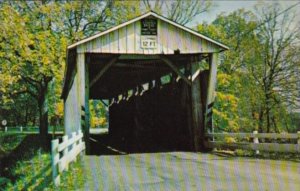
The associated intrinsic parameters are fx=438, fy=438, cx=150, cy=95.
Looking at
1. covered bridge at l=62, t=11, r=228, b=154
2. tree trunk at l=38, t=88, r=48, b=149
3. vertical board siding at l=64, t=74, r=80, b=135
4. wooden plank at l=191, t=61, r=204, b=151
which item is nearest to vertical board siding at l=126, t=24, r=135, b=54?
covered bridge at l=62, t=11, r=228, b=154

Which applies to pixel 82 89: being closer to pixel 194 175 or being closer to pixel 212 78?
pixel 212 78

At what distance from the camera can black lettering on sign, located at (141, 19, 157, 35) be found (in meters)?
13.5

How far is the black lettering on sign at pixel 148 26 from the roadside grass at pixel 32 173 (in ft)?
14.7

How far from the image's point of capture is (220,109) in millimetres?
28797

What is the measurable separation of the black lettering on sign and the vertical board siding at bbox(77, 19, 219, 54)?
0.37 feet

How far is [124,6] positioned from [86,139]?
1500 cm

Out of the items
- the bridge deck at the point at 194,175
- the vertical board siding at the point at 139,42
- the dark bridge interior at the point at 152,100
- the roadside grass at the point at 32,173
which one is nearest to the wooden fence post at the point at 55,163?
the roadside grass at the point at 32,173

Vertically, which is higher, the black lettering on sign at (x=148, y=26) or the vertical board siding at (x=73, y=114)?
the black lettering on sign at (x=148, y=26)

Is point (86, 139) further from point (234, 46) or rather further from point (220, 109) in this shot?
point (234, 46)

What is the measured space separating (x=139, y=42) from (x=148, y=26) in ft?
1.87

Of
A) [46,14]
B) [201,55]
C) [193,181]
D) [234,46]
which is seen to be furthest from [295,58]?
[193,181]

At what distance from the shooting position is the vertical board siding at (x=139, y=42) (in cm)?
1327

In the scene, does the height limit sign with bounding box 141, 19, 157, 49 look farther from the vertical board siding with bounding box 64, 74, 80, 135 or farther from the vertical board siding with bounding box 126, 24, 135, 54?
the vertical board siding with bounding box 64, 74, 80, 135

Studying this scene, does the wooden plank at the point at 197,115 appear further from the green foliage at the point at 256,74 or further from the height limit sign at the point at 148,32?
the green foliage at the point at 256,74
